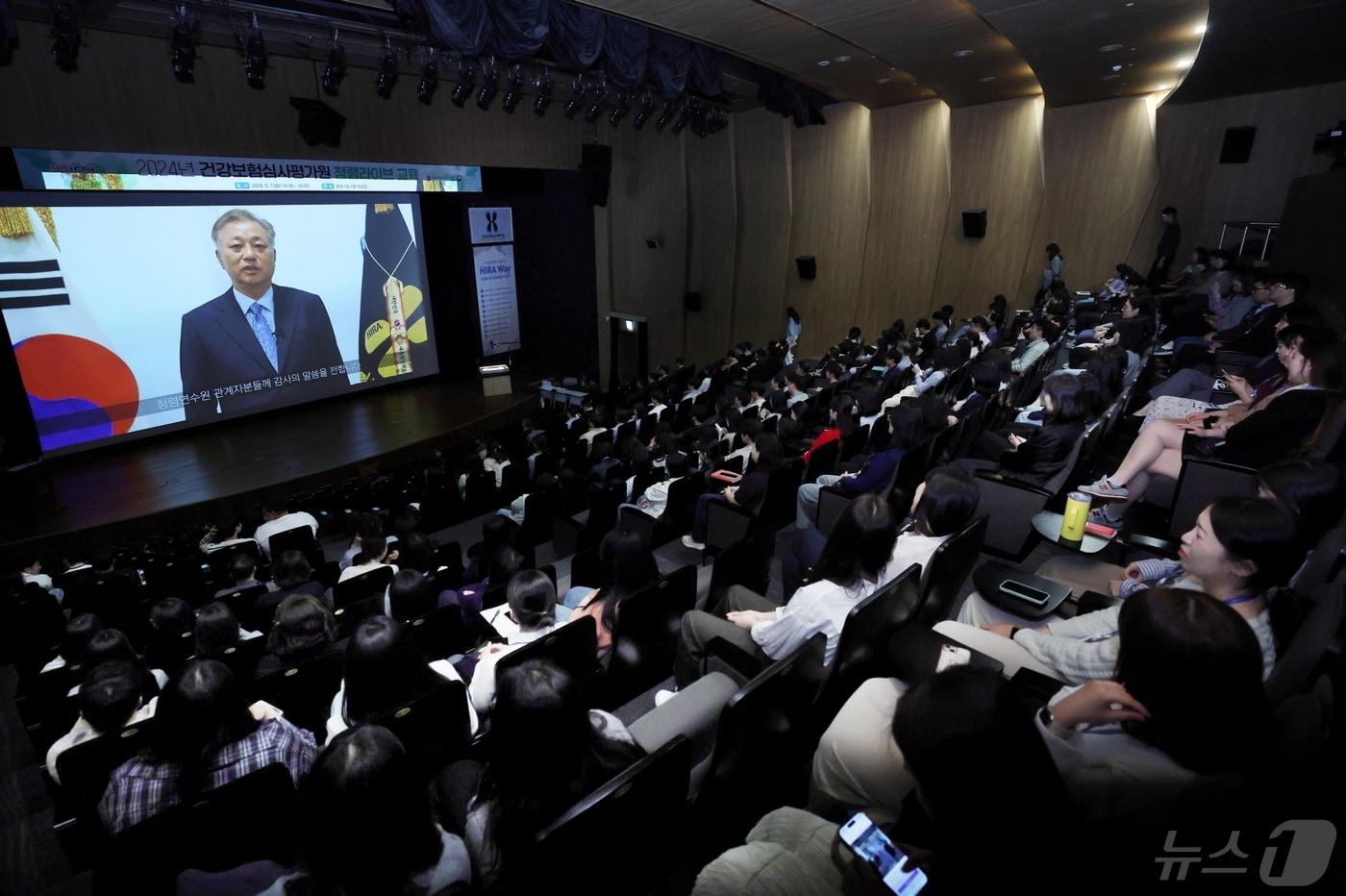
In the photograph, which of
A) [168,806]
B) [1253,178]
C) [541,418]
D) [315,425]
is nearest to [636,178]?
[541,418]

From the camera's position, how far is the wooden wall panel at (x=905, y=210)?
11.8 metres

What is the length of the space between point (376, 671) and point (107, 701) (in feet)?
3.35

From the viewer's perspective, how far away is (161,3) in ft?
22.7

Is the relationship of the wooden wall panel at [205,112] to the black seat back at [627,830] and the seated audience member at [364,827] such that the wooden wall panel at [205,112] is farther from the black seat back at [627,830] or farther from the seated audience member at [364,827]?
the black seat back at [627,830]

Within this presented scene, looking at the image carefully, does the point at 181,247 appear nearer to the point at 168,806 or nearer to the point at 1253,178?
the point at 168,806

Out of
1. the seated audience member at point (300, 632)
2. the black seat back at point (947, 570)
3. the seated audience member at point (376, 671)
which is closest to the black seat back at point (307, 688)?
the seated audience member at point (300, 632)

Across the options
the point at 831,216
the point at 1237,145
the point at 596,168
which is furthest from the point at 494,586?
the point at 1237,145

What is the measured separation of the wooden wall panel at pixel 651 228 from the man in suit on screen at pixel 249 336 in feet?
21.1

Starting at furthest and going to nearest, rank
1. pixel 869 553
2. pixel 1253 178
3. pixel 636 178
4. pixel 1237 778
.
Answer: pixel 636 178 < pixel 1253 178 < pixel 869 553 < pixel 1237 778

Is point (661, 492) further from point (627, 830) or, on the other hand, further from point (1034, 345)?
point (1034, 345)

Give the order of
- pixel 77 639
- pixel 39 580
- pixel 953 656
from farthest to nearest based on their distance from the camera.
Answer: pixel 39 580 < pixel 77 639 < pixel 953 656

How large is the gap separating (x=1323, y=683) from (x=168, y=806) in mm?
3161

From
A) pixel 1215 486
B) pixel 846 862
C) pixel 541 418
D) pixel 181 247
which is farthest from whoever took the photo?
pixel 541 418

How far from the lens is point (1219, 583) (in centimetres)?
204
